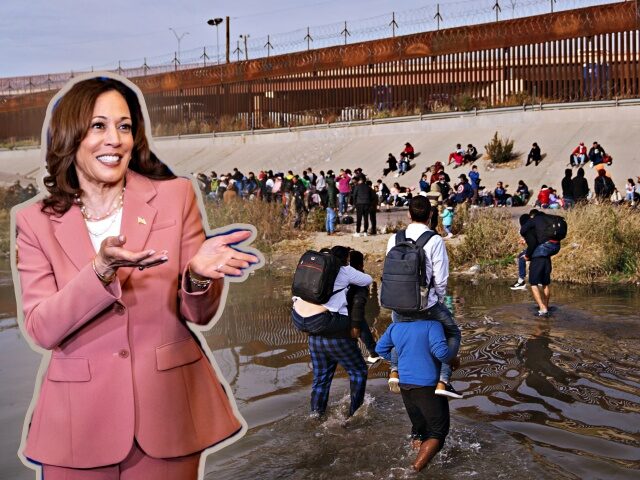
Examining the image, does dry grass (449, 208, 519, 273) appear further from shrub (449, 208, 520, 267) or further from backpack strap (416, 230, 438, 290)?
backpack strap (416, 230, 438, 290)

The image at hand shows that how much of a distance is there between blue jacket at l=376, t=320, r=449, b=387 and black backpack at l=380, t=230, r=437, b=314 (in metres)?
0.17

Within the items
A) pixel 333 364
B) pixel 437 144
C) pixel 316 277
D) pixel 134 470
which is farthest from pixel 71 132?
pixel 437 144

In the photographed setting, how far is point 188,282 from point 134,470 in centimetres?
52

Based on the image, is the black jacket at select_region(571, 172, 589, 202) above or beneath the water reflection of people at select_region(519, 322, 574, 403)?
above

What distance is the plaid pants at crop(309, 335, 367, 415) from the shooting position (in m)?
7.21

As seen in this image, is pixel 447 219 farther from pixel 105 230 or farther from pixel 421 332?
pixel 105 230

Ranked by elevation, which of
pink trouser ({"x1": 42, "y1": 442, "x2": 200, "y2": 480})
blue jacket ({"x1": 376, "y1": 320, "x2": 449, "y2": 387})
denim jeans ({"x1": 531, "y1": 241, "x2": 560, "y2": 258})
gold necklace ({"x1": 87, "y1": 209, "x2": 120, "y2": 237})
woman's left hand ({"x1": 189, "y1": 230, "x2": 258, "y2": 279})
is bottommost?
blue jacket ({"x1": 376, "y1": 320, "x2": 449, "y2": 387})

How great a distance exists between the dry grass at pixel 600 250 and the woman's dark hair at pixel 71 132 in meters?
14.8

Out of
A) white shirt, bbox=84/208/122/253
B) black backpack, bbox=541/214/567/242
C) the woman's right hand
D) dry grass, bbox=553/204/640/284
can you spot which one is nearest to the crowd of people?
white shirt, bbox=84/208/122/253

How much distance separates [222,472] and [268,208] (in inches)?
630

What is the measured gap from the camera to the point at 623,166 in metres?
28.7

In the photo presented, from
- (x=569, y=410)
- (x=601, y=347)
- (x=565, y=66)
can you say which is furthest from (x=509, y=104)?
(x=569, y=410)

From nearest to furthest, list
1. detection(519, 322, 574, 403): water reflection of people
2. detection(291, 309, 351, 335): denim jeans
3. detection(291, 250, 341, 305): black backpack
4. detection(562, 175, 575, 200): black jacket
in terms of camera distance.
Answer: detection(291, 250, 341, 305): black backpack < detection(291, 309, 351, 335): denim jeans < detection(519, 322, 574, 403): water reflection of people < detection(562, 175, 575, 200): black jacket

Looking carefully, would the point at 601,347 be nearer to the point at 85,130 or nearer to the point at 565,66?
the point at 85,130
